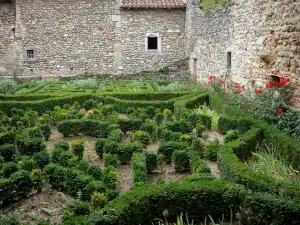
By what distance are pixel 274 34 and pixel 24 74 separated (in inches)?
486

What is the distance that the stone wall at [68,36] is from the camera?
16.4 metres

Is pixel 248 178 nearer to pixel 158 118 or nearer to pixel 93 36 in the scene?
pixel 158 118

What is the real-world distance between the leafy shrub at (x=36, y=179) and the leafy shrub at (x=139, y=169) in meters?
1.42

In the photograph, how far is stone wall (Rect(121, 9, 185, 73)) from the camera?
16.6 metres

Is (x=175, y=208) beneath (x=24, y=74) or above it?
beneath

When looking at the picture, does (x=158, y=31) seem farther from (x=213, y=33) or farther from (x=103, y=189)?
(x=103, y=189)

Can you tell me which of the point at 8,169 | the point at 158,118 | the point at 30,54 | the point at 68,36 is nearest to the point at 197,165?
the point at 8,169

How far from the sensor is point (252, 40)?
9555mm

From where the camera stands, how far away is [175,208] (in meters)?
4.37

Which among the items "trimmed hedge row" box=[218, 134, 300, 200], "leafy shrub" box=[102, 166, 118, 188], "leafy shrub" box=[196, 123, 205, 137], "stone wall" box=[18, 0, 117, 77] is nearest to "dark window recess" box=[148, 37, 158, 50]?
"stone wall" box=[18, 0, 117, 77]

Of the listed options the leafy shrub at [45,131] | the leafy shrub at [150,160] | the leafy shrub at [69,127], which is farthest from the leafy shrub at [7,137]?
the leafy shrub at [150,160]

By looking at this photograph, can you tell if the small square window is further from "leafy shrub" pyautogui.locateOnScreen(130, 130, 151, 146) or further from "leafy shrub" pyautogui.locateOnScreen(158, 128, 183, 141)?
"leafy shrub" pyautogui.locateOnScreen(158, 128, 183, 141)

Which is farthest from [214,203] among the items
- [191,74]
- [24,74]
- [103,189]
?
[24,74]

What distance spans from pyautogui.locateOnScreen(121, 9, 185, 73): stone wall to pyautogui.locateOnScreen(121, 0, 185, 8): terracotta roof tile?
0.32 metres
